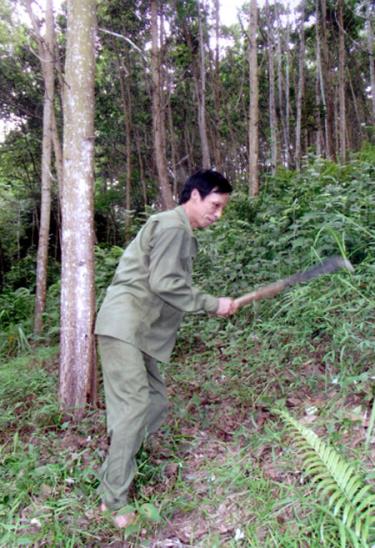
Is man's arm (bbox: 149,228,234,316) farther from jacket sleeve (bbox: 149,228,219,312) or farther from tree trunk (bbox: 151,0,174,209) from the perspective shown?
tree trunk (bbox: 151,0,174,209)

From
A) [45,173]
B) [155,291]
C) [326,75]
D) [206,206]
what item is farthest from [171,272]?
[326,75]

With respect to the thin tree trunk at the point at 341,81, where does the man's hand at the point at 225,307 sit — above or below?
below

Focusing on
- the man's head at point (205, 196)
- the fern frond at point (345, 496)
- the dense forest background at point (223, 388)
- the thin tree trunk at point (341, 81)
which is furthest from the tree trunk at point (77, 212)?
the thin tree trunk at point (341, 81)

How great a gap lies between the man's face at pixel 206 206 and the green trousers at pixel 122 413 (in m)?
0.84

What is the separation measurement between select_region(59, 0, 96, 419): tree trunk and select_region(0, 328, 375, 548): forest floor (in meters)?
0.31

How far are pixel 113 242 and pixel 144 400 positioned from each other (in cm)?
1185

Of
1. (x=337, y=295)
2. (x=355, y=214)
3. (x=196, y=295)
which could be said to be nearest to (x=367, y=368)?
(x=337, y=295)

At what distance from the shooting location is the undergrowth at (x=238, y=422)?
2158 millimetres

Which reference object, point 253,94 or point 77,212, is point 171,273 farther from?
point 253,94

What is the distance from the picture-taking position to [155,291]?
7.63ft

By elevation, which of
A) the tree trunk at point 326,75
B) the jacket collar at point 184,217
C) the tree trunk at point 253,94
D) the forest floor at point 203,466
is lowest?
the forest floor at point 203,466

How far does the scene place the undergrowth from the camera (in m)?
2.16

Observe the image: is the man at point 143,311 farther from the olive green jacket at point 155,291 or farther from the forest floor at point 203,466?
the forest floor at point 203,466

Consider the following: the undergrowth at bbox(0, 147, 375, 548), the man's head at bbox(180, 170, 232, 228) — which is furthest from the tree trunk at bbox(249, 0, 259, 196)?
the man's head at bbox(180, 170, 232, 228)
